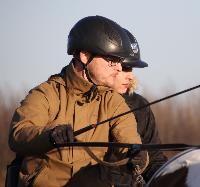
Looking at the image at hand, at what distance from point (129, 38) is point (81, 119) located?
1.00 metres

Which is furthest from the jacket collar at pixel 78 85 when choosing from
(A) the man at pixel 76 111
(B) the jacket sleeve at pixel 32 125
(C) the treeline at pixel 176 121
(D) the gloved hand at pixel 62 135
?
(C) the treeline at pixel 176 121

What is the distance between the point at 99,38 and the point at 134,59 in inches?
13.6

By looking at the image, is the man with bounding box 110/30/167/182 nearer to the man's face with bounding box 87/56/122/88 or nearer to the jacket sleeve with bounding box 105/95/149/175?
the man's face with bounding box 87/56/122/88

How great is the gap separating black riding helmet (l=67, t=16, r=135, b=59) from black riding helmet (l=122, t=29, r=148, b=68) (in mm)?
67

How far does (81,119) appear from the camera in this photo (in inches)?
175

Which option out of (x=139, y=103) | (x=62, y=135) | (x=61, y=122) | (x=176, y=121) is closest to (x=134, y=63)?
(x=139, y=103)

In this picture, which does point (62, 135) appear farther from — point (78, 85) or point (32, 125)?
point (78, 85)

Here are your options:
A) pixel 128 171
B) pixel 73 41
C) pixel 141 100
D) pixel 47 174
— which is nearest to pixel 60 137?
pixel 47 174

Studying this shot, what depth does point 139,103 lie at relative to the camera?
5508 mm

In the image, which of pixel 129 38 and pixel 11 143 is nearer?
pixel 11 143

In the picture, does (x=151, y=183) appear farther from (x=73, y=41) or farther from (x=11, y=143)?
(x=73, y=41)

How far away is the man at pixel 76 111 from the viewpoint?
13.9 ft

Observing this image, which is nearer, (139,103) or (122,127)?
(122,127)

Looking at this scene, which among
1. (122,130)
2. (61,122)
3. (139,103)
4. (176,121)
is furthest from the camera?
(176,121)
